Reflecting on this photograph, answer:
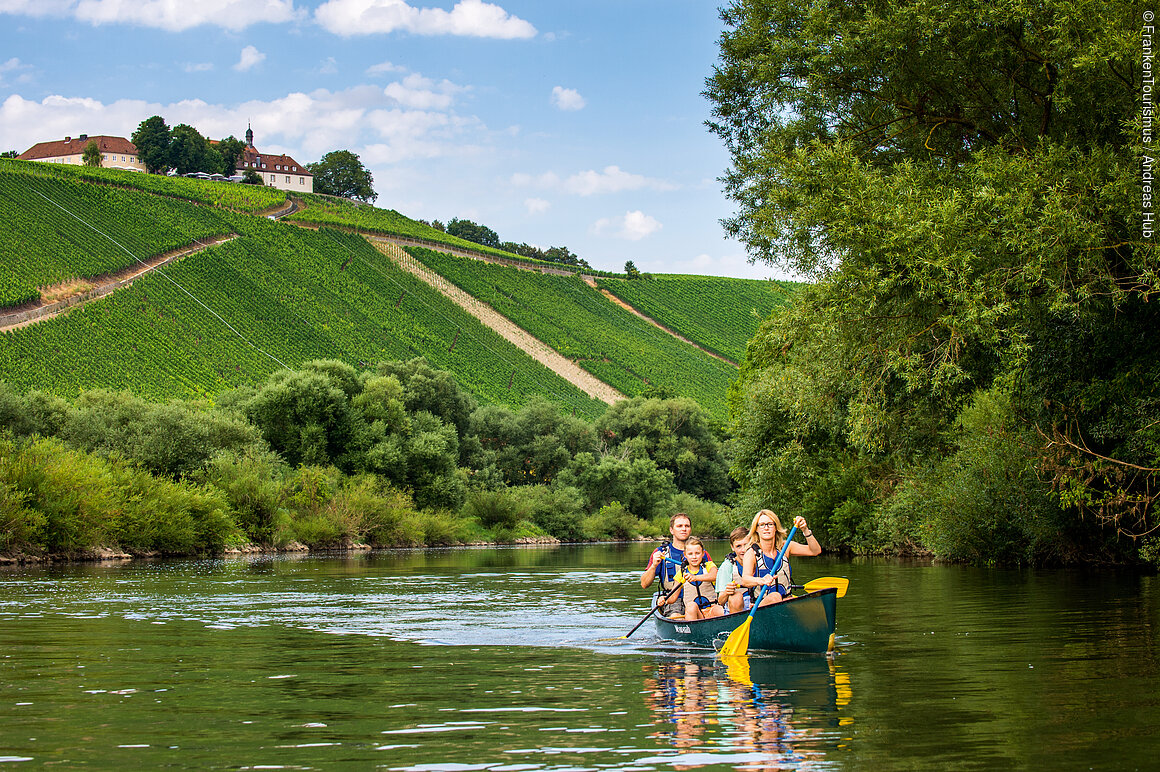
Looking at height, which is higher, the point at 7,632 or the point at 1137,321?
the point at 1137,321

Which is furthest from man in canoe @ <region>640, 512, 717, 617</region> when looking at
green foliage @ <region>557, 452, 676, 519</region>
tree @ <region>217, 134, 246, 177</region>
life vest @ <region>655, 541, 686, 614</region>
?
tree @ <region>217, 134, 246, 177</region>

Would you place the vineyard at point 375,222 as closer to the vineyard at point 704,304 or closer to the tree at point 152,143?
the vineyard at point 704,304

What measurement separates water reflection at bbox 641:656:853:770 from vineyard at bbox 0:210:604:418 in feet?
221

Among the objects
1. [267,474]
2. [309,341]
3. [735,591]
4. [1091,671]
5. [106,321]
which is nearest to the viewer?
[1091,671]

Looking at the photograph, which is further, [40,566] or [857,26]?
[40,566]

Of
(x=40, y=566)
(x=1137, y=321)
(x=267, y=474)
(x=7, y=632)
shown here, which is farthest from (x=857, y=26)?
(x=267, y=474)

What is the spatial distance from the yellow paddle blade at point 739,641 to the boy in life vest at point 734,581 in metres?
0.71

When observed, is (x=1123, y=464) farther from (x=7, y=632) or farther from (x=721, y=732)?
(x=7, y=632)

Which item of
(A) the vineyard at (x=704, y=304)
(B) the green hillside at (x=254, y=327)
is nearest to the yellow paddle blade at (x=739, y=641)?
(B) the green hillside at (x=254, y=327)

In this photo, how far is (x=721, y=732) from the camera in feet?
29.8

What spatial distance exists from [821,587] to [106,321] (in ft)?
277

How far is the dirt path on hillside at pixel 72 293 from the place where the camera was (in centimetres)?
8244

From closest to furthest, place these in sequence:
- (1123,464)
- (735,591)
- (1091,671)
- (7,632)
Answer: (1091,671) → (735,591) → (7,632) → (1123,464)

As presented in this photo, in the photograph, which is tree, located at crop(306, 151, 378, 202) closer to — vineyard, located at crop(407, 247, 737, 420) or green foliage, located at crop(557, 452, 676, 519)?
vineyard, located at crop(407, 247, 737, 420)
